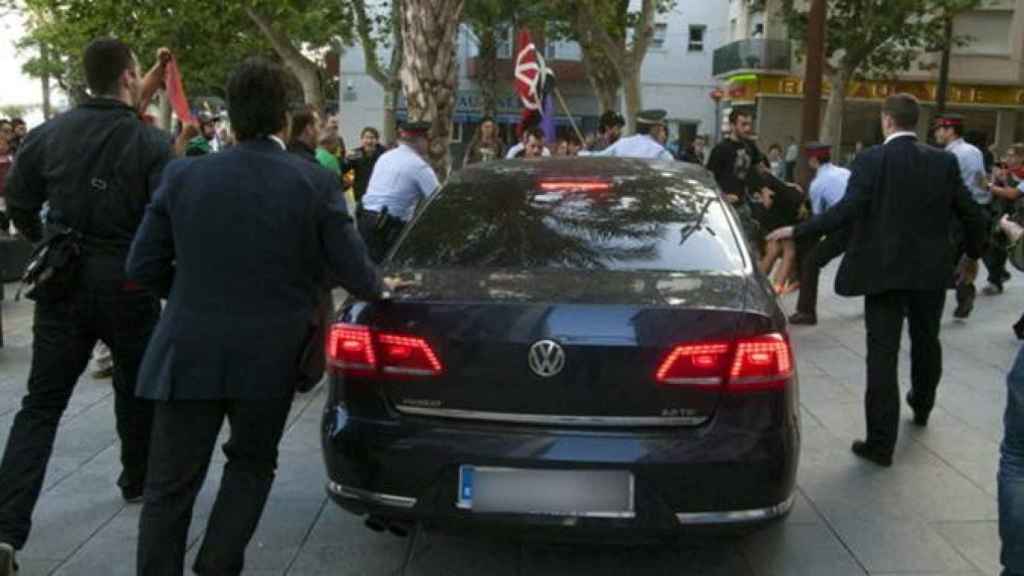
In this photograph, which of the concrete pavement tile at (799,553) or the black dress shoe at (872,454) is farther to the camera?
the black dress shoe at (872,454)

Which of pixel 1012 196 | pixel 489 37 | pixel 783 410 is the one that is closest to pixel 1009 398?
pixel 783 410

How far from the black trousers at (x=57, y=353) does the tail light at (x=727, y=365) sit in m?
1.94

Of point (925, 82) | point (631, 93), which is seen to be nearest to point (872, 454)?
point (631, 93)

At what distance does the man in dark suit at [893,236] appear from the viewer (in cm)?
504

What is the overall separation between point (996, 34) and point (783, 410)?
3768 centimetres

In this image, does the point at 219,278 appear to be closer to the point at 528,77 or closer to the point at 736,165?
the point at 736,165

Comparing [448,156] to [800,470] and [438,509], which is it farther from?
[438,509]

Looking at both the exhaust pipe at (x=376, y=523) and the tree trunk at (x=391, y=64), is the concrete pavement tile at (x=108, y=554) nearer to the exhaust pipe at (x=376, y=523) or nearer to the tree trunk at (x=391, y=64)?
the exhaust pipe at (x=376, y=523)

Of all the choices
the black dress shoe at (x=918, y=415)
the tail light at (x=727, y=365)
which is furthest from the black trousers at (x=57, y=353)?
the black dress shoe at (x=918, y=415)

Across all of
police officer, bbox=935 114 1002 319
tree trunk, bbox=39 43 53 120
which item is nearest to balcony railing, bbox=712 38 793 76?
police officer, bbox=935 114 1002 319

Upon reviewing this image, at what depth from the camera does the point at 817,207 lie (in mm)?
8797

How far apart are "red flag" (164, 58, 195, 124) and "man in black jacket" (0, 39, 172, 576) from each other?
68 centimetres

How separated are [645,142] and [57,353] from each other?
6490 millimetres

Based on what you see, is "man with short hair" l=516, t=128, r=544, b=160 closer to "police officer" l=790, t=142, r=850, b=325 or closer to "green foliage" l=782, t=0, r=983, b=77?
"police officer" l=790, t=142, r=850, b=325
